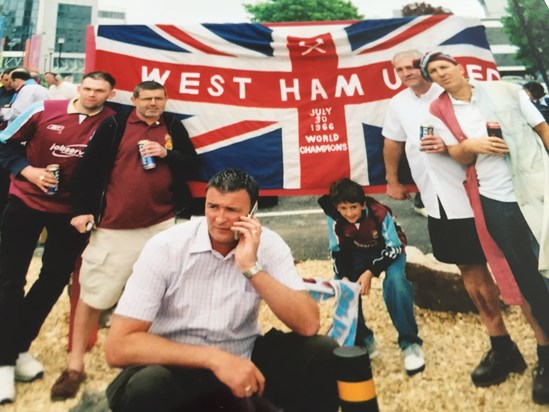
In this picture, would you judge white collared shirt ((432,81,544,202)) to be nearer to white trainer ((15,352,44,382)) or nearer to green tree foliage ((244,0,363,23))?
green tree foliage ((244,0,363,23))

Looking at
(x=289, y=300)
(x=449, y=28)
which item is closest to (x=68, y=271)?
(x=289, y=300)

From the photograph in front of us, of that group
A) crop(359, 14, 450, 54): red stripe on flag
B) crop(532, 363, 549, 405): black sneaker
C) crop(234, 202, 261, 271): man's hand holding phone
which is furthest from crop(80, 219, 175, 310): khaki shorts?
crop(532, 363, 549, 405): black sneaker

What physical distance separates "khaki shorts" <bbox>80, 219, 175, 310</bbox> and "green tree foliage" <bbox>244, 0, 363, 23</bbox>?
1.09 metres

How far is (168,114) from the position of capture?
5.83ft

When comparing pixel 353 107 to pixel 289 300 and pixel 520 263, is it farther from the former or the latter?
pixel 289 300

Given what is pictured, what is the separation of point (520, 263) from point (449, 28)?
94cm

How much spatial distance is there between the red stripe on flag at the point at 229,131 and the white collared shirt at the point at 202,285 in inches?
26.8

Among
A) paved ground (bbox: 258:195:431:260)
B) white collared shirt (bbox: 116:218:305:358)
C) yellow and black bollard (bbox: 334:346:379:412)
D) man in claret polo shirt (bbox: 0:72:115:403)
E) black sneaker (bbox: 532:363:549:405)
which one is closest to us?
yellow and black bollard (bbox: 334:346:379:412)

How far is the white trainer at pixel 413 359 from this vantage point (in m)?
1.58

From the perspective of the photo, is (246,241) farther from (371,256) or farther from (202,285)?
(371,256)

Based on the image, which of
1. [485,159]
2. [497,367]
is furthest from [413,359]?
[485,159]

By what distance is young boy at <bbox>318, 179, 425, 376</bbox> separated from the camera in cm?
165

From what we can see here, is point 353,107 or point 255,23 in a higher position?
point 255,23

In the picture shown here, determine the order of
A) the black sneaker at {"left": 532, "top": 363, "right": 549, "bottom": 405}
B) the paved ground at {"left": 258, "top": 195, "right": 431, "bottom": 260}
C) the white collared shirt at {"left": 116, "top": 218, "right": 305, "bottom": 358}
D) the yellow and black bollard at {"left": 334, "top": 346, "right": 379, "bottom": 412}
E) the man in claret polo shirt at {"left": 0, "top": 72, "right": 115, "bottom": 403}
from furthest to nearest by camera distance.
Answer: the paved ground at {"left": 258, "top": 195, "right": 431, "bottom": 260} → the man in claret polo shirt at {"left": 0, "top": 72, "right": 115, "bottom": 403} → the black sneaker at {"left": 532, "top": 363, "right": 549, "bottom": 405} → the white collared shirt at {"left": 116, "top": 218, "right": 305, "bottom": 358} → the yellow and black bollard at {"left": 334, "top": 346, "right": 379, "bottom": 412}
